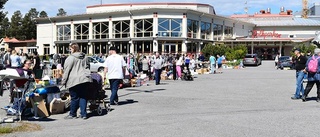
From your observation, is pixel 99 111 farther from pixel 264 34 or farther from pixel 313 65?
pixel 264 34

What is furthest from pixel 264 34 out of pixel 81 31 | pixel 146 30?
pixel 81 31

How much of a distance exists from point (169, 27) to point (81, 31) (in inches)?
512

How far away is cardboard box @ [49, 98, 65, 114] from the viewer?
961cm

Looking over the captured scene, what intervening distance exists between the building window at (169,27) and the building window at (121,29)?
445 centimetres

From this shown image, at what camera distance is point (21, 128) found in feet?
25.3

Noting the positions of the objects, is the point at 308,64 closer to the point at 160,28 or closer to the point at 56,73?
the point at 56,73

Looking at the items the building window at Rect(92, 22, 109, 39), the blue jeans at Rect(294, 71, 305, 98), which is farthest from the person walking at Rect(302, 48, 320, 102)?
the building window at Rect(92, 22, 109, 39)

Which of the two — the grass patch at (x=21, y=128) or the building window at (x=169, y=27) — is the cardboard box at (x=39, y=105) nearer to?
the grass patch at (x=21, y=128)

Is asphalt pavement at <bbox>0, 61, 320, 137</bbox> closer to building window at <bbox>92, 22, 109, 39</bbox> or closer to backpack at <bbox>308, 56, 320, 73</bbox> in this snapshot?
backpack at <bbox>308, 56, 320, 73</bbox>

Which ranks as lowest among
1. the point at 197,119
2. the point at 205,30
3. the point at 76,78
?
the point at 197,119

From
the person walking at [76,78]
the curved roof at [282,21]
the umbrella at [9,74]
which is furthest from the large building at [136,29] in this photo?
the umbrella at [9,74]

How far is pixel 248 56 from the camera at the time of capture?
4484 centimetres

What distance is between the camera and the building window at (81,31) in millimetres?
50475

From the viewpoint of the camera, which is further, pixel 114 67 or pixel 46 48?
pixel 46 48
